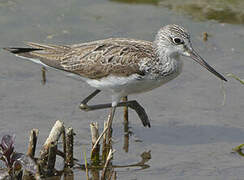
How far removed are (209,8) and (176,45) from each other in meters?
4.70

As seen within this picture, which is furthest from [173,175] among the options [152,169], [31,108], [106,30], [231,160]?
[106,30]

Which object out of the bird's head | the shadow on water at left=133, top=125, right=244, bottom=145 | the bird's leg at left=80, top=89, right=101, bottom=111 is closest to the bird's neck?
the bird's head

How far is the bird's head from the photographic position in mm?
9039

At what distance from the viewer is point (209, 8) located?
1354cm

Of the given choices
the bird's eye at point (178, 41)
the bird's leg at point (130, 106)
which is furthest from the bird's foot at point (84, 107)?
the bird's eye at point (178, 41)

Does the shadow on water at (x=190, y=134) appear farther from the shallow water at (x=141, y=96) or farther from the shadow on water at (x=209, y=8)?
the shadow on water at (x=209, y=8)

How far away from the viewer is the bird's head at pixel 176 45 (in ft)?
29.7

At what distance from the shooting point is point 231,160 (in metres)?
8.93

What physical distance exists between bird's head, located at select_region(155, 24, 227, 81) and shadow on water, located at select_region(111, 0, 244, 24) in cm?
404

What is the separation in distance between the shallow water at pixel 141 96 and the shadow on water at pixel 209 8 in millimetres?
184

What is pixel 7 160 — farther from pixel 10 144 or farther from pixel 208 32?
pixel 208 32

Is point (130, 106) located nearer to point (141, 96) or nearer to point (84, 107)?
point (84, 107)

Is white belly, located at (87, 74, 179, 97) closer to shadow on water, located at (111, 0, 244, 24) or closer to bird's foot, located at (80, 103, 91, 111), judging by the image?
bird's foot, located at (80, 103, 91, 111)

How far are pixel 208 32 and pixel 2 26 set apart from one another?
4274 mm
